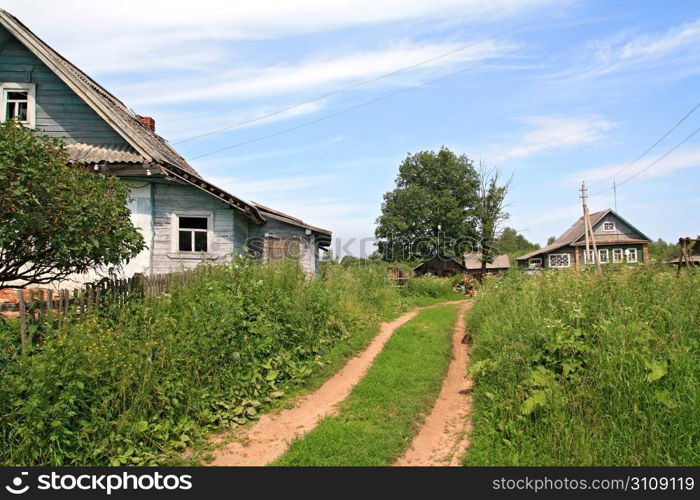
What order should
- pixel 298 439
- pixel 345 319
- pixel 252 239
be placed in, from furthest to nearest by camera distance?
pixel 252 239 < pixel 345 319 < pixel 298 439

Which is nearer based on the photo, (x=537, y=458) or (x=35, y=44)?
(x=537, y=458)

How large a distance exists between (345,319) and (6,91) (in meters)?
12.1

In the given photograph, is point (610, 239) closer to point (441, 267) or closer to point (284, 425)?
point (441, 267)

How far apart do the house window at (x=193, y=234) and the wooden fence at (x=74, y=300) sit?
218 inches

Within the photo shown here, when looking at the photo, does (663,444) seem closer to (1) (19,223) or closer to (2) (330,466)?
(2) (330,466)

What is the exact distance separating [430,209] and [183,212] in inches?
1516

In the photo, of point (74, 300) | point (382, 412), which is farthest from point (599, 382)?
point (74, 300)

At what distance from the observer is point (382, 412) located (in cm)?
659

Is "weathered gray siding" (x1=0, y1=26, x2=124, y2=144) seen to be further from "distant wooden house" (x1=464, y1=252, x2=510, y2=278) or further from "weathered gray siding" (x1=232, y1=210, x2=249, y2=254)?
"distant wooden house" (x1=464, y1=252, x2=510, y2=278)

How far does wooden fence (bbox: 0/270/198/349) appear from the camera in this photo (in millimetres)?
5828

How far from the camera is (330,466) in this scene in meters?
4.99

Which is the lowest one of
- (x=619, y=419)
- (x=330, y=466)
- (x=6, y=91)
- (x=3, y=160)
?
(x=330, y=466)

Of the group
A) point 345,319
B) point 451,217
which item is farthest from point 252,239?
point 451,217

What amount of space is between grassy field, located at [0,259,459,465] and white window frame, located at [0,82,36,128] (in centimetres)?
871
